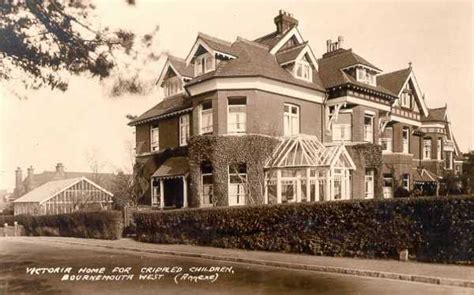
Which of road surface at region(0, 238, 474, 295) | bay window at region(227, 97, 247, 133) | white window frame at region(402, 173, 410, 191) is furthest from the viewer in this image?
white window frame at region(402, 173, 410, 191)

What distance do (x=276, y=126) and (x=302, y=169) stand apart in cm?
280

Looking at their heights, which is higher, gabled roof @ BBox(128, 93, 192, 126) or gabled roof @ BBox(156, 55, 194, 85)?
gabled roof @ BBox(156, 55, 194, 85)

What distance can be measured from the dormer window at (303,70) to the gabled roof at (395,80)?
8.61 m

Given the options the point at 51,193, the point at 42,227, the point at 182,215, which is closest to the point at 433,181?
the point at 182,215

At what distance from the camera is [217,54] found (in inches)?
928

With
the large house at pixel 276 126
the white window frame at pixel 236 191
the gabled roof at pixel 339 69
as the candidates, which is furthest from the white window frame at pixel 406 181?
the white window frame at pixel 236 191

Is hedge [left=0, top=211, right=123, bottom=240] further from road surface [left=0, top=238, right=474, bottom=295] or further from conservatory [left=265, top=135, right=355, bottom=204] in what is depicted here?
road surface [left=0, top=238, right=474, bottom=295]

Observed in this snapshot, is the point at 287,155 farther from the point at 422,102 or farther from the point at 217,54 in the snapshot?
the point at 422,102

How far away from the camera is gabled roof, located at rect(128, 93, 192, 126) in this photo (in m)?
26.8

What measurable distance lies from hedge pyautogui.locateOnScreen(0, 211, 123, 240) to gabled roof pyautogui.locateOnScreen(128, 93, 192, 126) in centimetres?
745

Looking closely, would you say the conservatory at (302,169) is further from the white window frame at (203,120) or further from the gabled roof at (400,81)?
the gabled roof at (400,81)

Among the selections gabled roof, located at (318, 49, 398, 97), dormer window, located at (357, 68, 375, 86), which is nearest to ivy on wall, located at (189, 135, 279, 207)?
gabled roof, located at (318, 49, 398, 97)

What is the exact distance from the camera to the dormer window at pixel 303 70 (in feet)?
81.7

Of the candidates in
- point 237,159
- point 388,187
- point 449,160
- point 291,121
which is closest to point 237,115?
point 237,159
